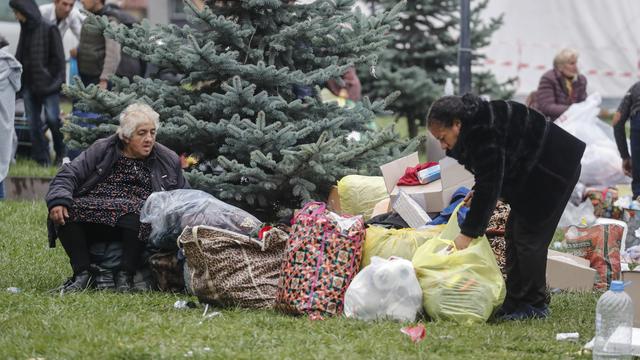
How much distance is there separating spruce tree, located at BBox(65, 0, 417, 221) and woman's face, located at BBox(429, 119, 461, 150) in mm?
1619

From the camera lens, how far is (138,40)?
9.23 m

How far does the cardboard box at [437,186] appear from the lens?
8.31 meters

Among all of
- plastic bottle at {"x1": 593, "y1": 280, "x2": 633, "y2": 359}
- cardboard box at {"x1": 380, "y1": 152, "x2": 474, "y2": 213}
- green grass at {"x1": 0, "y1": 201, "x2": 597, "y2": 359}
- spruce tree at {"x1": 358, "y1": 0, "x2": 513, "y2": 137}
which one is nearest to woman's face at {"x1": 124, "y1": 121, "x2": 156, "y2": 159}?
green grass at {"x1": 0, "y1": 201, "x2": 597, "y2": 359}

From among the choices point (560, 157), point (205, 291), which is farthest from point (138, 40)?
point (560, 157)

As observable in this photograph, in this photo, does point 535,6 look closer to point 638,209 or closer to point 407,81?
point 407,81

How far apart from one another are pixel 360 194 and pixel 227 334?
8.79 feet

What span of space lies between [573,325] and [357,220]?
142cm

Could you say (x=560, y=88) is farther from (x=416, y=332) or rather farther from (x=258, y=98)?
(x=416, y=332)

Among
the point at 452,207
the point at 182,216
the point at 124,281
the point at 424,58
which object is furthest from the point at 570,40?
the point at 124,281

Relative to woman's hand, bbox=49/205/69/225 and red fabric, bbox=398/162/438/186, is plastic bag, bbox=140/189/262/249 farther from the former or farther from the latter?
red fabric, bbox=398/162/438/186

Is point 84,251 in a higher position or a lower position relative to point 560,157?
lower

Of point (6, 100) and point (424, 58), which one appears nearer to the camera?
point (6, 100)

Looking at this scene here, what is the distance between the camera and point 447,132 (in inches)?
269

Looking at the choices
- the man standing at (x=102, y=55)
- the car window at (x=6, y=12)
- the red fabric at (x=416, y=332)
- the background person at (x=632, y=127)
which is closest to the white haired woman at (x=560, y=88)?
the background person at (x=632, y=127)
